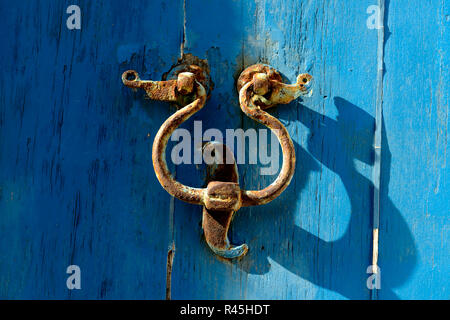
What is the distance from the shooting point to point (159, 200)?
29.8 inches

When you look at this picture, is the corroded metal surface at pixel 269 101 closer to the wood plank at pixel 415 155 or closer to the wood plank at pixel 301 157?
the wood plank at pixel 301 157

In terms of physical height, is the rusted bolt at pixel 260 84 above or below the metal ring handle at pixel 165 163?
above

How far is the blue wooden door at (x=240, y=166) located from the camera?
752mm

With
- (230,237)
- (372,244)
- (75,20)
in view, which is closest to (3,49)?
(75,20)

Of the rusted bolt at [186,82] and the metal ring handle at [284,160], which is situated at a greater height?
the rusted bolt at [186,82]

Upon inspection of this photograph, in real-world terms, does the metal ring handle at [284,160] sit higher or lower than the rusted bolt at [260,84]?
lower

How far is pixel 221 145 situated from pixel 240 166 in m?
0.06

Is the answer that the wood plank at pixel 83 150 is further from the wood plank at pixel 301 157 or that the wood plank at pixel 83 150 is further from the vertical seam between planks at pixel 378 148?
the vertical seam between planks at pixel 378 148

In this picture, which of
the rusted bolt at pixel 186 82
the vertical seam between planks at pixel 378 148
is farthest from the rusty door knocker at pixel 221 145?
the vertical seam between planks at pixel 378 148

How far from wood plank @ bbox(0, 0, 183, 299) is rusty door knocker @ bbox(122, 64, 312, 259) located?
0.04m

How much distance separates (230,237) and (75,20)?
43 cm

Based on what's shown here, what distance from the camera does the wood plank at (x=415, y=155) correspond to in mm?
751

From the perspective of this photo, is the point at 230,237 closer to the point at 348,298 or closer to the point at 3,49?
the point at 348,298

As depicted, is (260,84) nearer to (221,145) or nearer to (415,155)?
(221,145)
